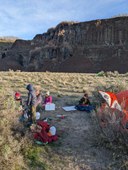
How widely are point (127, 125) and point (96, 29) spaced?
46540 mm

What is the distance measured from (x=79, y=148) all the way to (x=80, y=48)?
47.1 metres

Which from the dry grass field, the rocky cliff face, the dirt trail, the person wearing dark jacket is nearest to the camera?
the dry grass field

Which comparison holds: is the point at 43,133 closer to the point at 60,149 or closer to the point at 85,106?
the point at 60,149

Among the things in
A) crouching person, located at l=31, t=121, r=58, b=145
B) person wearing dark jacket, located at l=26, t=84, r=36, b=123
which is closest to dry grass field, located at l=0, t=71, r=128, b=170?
crouching person, located at l=31, t=121, r=58, b=145

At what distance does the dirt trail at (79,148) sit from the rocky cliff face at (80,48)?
3739 centimetres

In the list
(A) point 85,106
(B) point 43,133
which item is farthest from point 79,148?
(A) point 85,106

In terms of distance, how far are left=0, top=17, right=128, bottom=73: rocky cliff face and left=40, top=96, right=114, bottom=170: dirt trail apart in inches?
1472

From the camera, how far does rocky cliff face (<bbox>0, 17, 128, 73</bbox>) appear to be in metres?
50.8

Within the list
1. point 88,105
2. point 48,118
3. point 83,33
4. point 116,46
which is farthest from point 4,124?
point 83,33

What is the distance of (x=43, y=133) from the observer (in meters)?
9.11

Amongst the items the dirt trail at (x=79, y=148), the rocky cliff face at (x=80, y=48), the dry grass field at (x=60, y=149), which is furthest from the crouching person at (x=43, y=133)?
the rocky cliff face at (x=80, y=48)

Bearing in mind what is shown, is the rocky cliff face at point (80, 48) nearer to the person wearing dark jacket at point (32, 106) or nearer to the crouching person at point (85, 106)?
the crouching person at point (85, 106)

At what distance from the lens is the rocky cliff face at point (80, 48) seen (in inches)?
2002

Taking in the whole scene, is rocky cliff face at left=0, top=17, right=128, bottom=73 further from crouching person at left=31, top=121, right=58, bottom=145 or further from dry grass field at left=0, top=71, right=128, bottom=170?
crouching person at left=31, top=121, right=58, bottom=145
